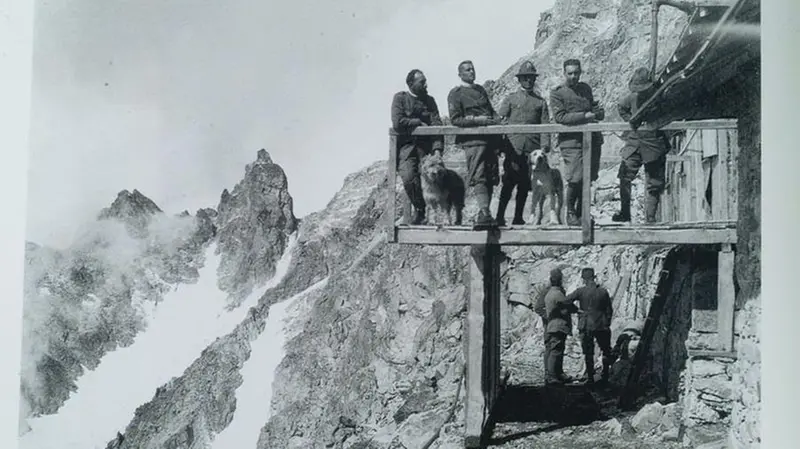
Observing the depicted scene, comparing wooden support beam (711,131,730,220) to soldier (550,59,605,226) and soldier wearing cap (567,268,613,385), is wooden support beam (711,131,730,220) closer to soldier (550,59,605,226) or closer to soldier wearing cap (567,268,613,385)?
soldier (550,59,605,226)

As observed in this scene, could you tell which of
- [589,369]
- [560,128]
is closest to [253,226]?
[560,128]

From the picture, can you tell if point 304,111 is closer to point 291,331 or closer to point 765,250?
point 291,331

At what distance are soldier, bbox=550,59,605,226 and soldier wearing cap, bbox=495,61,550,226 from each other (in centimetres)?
10

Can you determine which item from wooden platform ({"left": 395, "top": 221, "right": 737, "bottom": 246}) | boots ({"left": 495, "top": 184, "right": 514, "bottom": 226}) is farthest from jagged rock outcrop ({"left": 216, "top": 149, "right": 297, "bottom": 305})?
boots ({"left": 495, "top": 184, "right": 514, "bottom": 226})

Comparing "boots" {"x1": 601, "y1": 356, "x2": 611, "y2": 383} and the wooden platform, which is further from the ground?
the wooden platform

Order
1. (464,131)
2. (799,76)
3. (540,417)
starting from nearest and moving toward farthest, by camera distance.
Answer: (799,76), (464,131), (540,417)

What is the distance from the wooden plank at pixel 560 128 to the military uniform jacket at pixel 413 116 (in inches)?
1.6

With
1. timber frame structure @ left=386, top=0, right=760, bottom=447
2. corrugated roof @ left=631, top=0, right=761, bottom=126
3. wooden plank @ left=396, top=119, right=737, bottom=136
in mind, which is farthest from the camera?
wooden plank @ left=396, top=119, right=737, bottom=136

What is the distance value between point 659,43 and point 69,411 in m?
3.53

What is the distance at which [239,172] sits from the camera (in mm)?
4262

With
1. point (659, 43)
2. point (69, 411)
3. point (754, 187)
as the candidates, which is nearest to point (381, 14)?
point (659, 43)

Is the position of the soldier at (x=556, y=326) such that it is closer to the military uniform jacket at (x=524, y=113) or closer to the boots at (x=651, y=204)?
the boots at (x=651, y=204)

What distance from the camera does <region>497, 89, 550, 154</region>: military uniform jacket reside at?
4152 mm

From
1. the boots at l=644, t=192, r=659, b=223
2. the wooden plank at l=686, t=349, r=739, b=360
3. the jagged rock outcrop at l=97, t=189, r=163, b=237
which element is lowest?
the wooden plank at l=686, t=349, r=739, b=360
